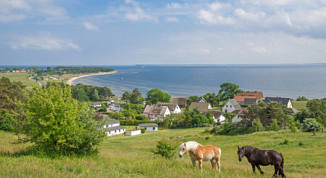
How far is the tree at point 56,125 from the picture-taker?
439 inches

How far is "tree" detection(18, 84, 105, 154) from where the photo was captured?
11.1m

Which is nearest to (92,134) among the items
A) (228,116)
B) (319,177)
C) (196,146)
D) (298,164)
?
(196,146)

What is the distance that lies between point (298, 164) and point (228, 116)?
57.4 meters

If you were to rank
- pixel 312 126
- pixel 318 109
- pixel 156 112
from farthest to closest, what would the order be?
pixel 156 112 → pixel 318 109 → pixel 312 126

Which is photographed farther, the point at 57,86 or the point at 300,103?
the point at 300,103

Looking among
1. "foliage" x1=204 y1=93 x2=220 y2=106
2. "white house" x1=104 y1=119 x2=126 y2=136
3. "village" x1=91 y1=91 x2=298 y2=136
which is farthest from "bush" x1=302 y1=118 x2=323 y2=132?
"foliage" x1=204 y1=93 x2=220 y2=106

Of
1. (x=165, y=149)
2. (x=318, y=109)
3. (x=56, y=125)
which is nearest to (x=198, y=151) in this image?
(x=56, y=125)

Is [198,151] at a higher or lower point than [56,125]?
lower

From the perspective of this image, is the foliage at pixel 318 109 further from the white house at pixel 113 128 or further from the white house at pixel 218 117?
the white house at pixel 113 128

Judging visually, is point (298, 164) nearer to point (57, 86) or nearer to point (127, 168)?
point (127, 168)

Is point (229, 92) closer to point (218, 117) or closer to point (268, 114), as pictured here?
point (218, 117)

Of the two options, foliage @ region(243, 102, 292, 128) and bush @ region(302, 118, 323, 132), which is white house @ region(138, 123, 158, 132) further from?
bush @ region(302, 118, 323, 132)

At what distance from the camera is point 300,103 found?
84.7m

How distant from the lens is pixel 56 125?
36.6 ft
